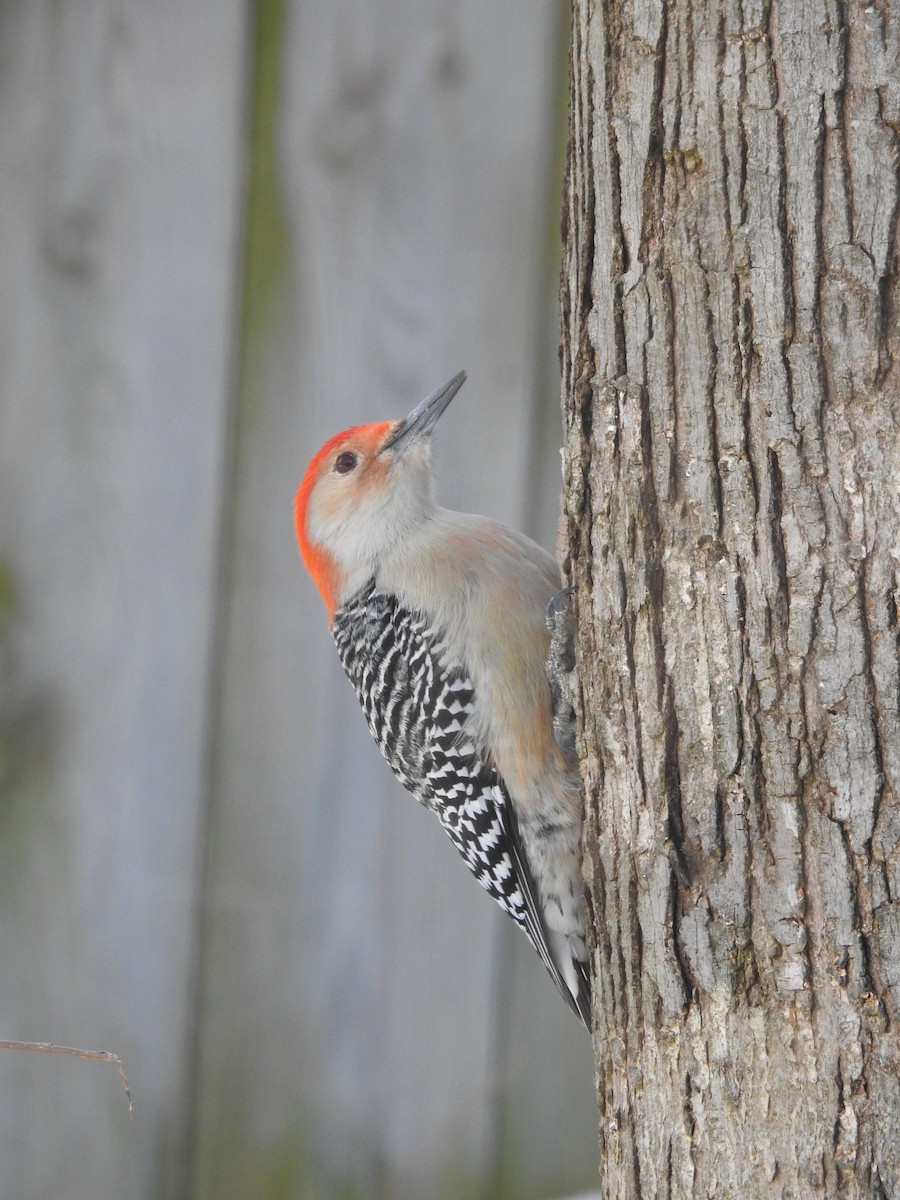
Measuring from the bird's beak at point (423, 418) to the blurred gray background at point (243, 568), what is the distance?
9 cm

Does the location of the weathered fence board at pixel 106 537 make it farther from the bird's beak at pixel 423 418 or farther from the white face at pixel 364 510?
the bird's beak at pixel 423 418

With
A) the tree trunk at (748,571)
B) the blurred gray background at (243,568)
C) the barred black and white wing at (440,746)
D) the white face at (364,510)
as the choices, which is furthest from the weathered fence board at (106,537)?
the tree trunk at (748,571)

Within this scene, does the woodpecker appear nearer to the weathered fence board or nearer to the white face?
the white face

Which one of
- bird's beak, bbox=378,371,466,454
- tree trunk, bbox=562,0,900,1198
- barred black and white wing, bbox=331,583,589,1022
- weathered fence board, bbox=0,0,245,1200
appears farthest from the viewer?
bird's beak, bbox=378,371,466,454

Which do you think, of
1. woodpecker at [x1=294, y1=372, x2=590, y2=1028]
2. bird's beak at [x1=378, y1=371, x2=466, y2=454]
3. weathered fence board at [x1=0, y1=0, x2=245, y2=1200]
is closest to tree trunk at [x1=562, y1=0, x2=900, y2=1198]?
woodpecker at [x1=294, y1=372, x2=590, y2=1028]

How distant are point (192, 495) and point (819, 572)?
72.7 inches

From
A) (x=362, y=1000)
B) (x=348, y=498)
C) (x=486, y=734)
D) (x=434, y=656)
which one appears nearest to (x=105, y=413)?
(x=348, y=498)

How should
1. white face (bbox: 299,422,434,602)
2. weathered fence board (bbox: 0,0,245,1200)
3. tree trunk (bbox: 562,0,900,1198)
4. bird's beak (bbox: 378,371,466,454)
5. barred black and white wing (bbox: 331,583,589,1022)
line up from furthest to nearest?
white face (bbox: 299,422,434,602) → bird's beak (bbox: 378,371,466,454) → barred black and white wing (bbox: 331,583,589,1022) → weathered fence board (bbox: 0,0,245,1200) → tree trunk (bbox: 562,0,900,1198)

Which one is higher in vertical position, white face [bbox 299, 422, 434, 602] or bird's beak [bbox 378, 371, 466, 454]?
bird's beak [bbox 378, 371, 466, 454]

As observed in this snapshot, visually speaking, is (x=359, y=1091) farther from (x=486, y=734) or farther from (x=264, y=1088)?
(x=486, y=734)

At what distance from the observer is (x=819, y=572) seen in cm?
178

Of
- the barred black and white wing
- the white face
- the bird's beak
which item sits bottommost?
the barred black and white wing

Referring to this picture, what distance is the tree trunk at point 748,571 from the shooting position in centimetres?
175

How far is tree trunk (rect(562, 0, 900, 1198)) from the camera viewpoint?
5.75 ft
